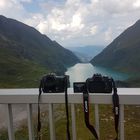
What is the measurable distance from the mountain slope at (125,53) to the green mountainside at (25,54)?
19076mm

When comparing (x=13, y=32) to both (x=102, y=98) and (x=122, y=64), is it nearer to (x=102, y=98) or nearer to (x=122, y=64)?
(x=122, y=64)

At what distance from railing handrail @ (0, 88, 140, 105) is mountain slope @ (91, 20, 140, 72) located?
119 metres

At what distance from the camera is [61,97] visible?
2.23 m

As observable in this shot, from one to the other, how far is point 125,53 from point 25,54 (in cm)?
5137

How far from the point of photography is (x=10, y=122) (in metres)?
2.39

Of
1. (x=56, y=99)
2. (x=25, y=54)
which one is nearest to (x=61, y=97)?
(x=56, y=99)

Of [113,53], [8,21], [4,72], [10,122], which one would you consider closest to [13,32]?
[8,21]

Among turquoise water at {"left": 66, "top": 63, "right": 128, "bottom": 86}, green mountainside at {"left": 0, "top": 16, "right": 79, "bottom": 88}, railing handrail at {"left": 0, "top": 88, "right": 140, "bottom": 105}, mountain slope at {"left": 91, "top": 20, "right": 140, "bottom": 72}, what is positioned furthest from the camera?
mountain slope at {"left": 91, "top": 20, "right": 140, "bottom": 72}

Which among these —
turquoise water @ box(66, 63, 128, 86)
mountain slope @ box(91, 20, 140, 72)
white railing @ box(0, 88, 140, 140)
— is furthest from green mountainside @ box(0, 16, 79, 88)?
white railing @ box(0, 88, 140, 140)

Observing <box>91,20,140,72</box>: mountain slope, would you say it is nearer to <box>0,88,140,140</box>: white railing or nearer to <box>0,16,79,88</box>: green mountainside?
<box>0,16,79,88</box>: green mountainside

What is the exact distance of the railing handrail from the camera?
212cm

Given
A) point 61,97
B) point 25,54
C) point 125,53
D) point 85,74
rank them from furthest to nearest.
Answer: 1. point 125,53
2. point 25,54
3. point 85,74
4. point 61,97

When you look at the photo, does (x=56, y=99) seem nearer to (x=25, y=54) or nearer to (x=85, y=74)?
(x=85, y=74)

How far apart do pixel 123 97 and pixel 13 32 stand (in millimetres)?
153816
